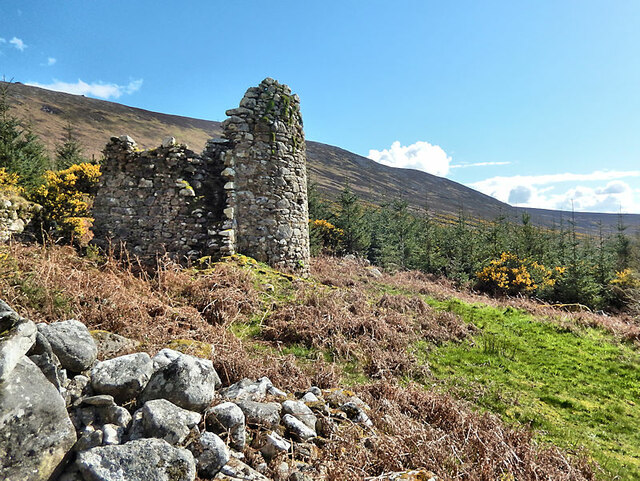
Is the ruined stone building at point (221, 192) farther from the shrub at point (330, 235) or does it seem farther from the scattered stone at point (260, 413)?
the shrub at point (330, 235)

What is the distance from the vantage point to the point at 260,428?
312 centimetres

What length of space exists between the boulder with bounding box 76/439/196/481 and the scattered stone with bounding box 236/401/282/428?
0.85 meters

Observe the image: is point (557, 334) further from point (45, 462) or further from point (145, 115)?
point (145, 115)

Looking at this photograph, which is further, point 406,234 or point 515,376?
point 406,234

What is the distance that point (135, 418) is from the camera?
8.59ft

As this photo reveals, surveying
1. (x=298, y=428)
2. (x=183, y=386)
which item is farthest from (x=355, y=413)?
(x=183, y=386)

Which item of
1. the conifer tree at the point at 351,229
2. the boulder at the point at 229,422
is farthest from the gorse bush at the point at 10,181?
the conifer tree at the point at 351,229

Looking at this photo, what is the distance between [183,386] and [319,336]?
3804 mm

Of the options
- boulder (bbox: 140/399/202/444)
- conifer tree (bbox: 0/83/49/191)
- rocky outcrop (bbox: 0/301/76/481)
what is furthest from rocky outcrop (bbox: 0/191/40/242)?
boulder (bbox: 140/399/202/444)

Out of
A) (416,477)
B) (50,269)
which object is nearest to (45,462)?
(416,477)

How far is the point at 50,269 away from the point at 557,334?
12.7 meters

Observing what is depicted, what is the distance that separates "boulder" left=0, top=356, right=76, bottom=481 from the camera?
79.0 inches

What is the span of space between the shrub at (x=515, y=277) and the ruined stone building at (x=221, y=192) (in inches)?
562

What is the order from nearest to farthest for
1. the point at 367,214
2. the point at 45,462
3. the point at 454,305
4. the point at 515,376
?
the point at 45,462 < the point at 515,376 < the point at 454,305 < the point at 367,214
